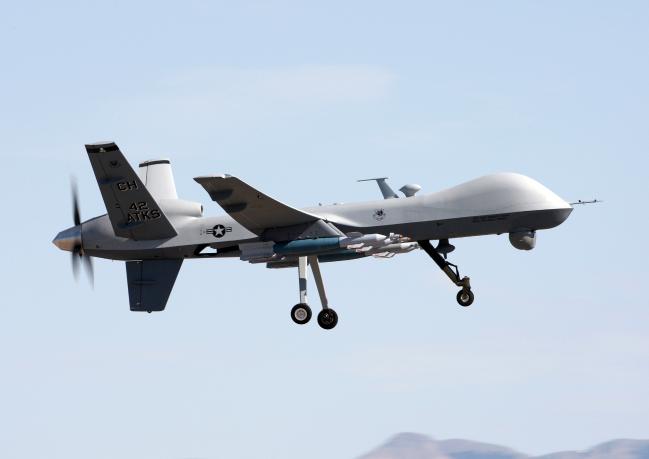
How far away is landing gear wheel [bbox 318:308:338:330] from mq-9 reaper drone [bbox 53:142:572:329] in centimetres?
3

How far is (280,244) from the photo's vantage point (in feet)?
119

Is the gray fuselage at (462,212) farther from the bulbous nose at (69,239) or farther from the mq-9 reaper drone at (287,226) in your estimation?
the bulbous nose at (69,239)

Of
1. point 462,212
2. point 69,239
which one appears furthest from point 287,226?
point 69,239

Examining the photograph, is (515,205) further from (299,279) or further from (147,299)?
(147,299)

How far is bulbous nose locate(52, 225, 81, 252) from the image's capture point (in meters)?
38.9

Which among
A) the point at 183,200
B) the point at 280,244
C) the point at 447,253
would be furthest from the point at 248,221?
the point at 447,253

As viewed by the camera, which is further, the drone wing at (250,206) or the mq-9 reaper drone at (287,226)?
the mq-9 reaper drone at (287,226)

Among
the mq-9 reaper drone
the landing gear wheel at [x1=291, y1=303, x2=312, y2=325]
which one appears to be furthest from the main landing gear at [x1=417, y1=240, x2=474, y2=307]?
the landing gear wheel at [x1=291, y1=303, x2=312, y2=325]

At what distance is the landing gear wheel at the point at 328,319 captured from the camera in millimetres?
36094

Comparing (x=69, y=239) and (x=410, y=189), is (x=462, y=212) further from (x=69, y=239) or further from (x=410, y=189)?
(x=69, y=239)

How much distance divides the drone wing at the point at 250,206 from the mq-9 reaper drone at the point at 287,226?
0.03 m

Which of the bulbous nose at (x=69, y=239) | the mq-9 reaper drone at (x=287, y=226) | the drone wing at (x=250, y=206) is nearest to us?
the drone wing at (x=250, y=206)

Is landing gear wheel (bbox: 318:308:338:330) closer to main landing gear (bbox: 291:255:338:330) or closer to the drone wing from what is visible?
main landing gear (bbox: 291:255:338:330)

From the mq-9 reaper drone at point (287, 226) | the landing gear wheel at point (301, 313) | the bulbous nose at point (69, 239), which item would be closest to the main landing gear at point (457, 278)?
the mq-9 reaper drone at point (287, 226)
